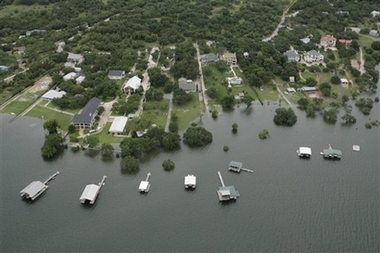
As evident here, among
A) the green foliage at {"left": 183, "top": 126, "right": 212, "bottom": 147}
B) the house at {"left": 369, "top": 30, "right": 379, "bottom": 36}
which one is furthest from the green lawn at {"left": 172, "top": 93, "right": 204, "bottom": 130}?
the house at {"left": 369, "top": 30, "right": 379, "bottom": 36}

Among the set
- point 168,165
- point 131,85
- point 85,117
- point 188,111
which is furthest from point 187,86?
point 168,165

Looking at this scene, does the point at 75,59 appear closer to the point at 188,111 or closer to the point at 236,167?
the point at 188,111

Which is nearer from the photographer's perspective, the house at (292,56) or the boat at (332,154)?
the boat at (332,154)

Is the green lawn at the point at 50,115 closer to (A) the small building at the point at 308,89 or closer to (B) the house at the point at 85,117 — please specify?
(B) the house at the point at 85,117

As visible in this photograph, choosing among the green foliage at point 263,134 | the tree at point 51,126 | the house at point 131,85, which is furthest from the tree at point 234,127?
the tree at point 51,126

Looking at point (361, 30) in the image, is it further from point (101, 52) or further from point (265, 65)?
point (101, 52)

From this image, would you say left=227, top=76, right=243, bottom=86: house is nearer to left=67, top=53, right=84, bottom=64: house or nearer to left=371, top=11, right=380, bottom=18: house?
left=67, top=53, right=84, bottom=64: house
